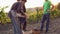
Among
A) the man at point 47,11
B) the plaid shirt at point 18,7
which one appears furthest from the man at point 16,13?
the man at point 47,11

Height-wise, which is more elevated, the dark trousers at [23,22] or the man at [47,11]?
the man at [47,11]

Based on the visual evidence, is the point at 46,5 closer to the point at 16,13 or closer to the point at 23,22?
the point at 23,22

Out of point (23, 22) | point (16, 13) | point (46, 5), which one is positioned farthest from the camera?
point (46, 5)

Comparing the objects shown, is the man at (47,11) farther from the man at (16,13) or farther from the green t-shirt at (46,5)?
the man at (16,13)

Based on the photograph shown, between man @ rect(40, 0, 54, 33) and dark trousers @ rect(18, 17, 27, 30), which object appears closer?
dark trousers @ rect(18, 17, 27, 30)

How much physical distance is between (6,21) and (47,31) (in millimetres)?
642

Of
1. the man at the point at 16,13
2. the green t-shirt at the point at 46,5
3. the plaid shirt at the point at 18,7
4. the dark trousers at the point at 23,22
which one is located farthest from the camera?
the green t-shirt at the point at 46,5

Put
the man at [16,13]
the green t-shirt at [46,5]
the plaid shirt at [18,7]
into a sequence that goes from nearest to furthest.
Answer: the man at [16,13], the plaid shirt at [18,7], the green t-shirt at [46,5]

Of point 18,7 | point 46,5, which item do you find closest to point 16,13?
point 18,7

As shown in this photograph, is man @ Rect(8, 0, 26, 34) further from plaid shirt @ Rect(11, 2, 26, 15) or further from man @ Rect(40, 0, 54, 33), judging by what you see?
man @ Rect(40, 0, 54, 33)

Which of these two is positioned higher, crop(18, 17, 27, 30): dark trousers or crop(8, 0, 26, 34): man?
crop(8, 0, 26, 34): man

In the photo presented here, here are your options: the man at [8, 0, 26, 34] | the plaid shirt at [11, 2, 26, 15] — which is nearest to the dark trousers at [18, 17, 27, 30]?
the man at [8, 0, 26, 34]

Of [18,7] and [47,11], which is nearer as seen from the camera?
[18,7]

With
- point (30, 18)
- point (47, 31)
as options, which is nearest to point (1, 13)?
point (30, 18)
